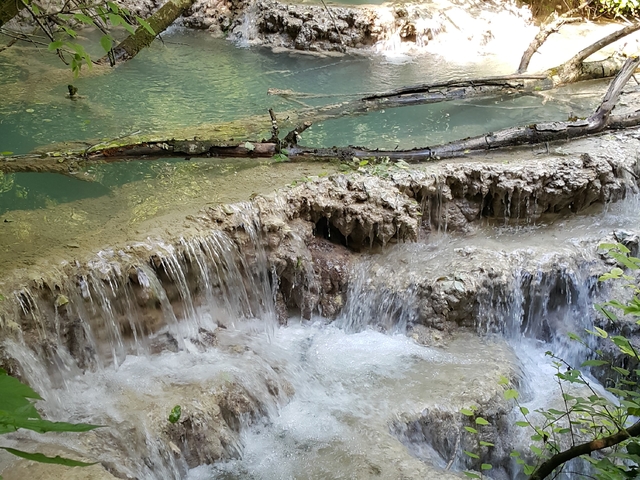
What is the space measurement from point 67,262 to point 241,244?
1.39 meters

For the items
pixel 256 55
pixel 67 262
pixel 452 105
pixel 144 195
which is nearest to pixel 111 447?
pixel 67 262

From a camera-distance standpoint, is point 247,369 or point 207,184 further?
point 207,184

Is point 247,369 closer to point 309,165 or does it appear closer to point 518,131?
point 309,165

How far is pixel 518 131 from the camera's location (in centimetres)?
611

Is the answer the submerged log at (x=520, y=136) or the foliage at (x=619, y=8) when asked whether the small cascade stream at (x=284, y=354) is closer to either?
the submerged log at (x=520, y=136)

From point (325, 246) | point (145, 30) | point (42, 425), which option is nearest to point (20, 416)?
point (42, 425)

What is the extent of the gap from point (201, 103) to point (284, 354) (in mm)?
4815

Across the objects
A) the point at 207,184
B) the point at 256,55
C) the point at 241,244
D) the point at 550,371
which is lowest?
the point at 550,371

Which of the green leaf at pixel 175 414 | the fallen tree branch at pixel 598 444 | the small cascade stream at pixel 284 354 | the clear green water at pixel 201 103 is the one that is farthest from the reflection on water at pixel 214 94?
the fallen tree branch at pixel 598 444

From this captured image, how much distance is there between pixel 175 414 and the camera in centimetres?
357

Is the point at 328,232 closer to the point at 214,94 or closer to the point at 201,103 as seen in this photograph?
the point at 201,103

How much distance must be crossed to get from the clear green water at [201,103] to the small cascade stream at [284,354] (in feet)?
5.11

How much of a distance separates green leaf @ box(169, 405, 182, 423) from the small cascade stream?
0.15 ft

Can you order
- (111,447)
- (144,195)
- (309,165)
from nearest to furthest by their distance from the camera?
1. (111,447)
2. (144,195)
3. (309,165)
